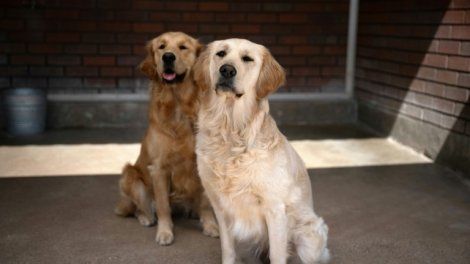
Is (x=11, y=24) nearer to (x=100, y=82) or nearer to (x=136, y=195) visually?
(x=100, y=82)

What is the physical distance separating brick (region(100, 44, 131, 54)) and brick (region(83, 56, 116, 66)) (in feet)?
0.24

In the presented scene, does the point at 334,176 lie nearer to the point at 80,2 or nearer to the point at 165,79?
the point at 165,79

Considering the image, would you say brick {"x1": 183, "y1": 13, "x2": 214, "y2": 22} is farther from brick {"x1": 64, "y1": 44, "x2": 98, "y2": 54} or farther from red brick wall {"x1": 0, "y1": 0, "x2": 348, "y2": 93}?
brick {"x1": 64, "y1": 44, "x2": 98, "y2": 54}

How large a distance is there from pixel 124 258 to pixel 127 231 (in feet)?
1.40

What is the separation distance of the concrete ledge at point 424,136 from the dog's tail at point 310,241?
7.95ft

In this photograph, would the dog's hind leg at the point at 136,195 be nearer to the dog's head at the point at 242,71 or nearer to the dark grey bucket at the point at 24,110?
the dog's head at the point at 242,71

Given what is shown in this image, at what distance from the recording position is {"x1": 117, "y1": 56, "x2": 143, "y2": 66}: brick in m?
6.72

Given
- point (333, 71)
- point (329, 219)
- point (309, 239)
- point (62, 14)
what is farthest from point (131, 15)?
point (309, 239)

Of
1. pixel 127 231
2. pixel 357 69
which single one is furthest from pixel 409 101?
pixel 127 231

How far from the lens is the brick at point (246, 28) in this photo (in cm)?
682

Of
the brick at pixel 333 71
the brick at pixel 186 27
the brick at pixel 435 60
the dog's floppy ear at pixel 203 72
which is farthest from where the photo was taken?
the brick at pixel 333 71

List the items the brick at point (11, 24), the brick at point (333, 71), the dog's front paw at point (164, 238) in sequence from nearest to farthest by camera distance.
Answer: the dog's front paw at point (164, 238) < the brick at point (11, 24) < the brick at point (333, 71)

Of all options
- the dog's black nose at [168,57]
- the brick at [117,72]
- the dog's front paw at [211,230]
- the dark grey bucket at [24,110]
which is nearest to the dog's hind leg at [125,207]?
the dog's front paw at [211,230]

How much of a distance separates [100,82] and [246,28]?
1.94 meters
